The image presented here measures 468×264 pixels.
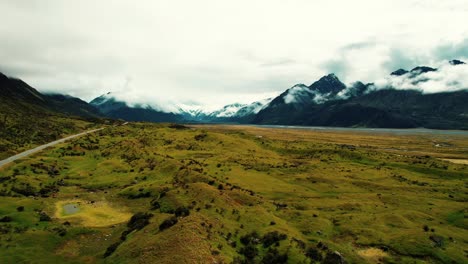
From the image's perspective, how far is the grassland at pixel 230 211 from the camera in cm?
4906

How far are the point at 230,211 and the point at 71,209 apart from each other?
1441 inches

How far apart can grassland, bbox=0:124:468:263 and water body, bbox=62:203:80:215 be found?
1.48ft

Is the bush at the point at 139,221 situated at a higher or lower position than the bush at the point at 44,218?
higher

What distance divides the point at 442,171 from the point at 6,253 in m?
131

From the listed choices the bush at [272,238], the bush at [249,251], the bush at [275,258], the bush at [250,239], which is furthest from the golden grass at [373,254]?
the bush at [249,251]

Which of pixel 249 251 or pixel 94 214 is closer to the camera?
pixel 249 251

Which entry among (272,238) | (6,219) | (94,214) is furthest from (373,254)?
(6,219)

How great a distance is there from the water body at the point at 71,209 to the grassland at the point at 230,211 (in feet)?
1.48

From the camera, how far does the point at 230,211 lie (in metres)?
64.6

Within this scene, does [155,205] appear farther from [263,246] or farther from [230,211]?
[263,246]

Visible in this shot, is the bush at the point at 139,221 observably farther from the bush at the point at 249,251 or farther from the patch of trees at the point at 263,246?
the bush at the point at 249,251

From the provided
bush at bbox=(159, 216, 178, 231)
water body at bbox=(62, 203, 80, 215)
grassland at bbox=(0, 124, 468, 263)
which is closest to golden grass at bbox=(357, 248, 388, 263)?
grassland at bbox=(0, 124, 468, 263)

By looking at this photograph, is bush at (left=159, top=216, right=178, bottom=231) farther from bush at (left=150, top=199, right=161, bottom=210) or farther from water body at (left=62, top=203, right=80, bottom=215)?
water body at (left=62, top=203, right=80, bottom=215)

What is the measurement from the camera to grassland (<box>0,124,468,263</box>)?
161ft
